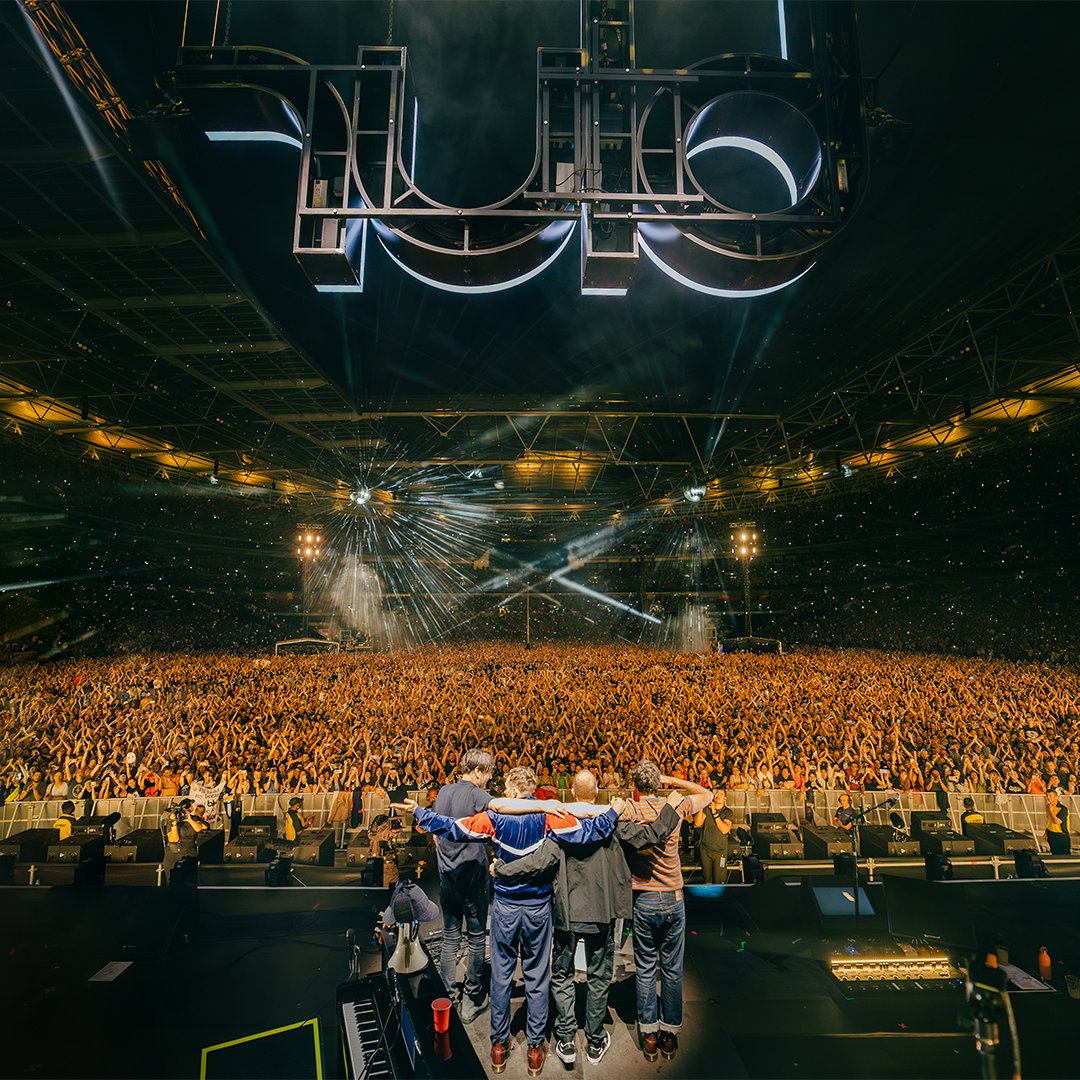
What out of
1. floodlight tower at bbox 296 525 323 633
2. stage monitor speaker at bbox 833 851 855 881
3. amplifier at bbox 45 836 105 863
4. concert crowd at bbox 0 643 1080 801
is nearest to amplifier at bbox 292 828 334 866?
concert crowd at bbox 0 643 1080 801

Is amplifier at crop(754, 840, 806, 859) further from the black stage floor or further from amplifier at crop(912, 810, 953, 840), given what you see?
amplifier at crop(912, 810, 953, 840)

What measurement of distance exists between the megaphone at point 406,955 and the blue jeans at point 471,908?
0.67 ft

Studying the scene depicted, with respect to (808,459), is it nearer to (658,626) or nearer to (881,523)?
(881,523)

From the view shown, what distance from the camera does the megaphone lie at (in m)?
3.45

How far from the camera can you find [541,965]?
2.94 meters

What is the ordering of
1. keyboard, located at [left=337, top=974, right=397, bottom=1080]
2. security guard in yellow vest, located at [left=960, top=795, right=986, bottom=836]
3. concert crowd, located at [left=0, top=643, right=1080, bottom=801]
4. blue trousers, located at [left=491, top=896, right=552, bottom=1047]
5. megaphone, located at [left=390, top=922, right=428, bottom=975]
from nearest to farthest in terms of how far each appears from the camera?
keyboard, located at [left=337, top=974, right=397, bottom=1080] < blue trousers, located at [left=491, top=896, right=552, bottom=1047] < megaphone, located at [left=390, top=922, right=428, bottom=975] < security guard in yellow vest, located at [left=960, top=795, right=986, bottom=836] < concert crowd, located at [left=0, top=643, right=1080, bottom=801]

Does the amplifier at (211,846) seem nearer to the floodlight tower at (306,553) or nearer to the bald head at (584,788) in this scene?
the bald head at (584,788)

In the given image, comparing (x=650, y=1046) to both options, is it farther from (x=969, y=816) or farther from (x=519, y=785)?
(x=969, y=816)

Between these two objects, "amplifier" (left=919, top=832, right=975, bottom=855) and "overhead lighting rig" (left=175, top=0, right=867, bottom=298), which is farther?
"amplifier" (left=919, top=832, right=975, bottom=855)

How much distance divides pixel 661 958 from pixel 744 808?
158 inches

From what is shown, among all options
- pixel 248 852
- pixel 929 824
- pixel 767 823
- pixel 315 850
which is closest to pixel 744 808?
pixel 767 823

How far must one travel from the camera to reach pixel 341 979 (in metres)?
3.76

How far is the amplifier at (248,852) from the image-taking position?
17.4 feet

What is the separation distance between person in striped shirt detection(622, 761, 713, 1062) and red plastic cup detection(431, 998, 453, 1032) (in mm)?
1068
